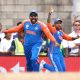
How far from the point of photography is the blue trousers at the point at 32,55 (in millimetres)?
13094

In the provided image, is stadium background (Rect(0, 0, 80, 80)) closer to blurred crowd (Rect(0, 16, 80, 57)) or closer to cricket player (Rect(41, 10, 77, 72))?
blurred crowd (Rect(0, 16, 80, 57))

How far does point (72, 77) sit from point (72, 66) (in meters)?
7.46

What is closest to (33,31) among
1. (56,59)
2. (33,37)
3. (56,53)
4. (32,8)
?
(33,37)

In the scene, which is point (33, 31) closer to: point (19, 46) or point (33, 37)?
point (33, 37)

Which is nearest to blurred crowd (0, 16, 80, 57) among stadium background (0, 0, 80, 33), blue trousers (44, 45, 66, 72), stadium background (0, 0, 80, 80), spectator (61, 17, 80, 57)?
spectator (61, 17, 80, 57)

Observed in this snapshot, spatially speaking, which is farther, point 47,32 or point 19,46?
point 19,46

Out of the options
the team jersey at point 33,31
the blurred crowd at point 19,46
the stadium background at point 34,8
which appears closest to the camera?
the team jersey at point 33,31

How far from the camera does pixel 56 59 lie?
13.9 m

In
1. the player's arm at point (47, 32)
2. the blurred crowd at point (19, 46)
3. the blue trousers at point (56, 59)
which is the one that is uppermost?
the player's arm at point (47, 32)

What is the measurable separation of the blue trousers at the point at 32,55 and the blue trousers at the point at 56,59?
0.61 meters

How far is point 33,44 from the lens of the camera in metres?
13.2

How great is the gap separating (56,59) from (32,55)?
1050mm

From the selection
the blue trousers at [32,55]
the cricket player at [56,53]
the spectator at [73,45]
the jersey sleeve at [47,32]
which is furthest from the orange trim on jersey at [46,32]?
the spectator at [73,45]

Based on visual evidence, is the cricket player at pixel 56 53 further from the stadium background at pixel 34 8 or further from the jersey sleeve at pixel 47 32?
the stadium background at pixel 34 8
